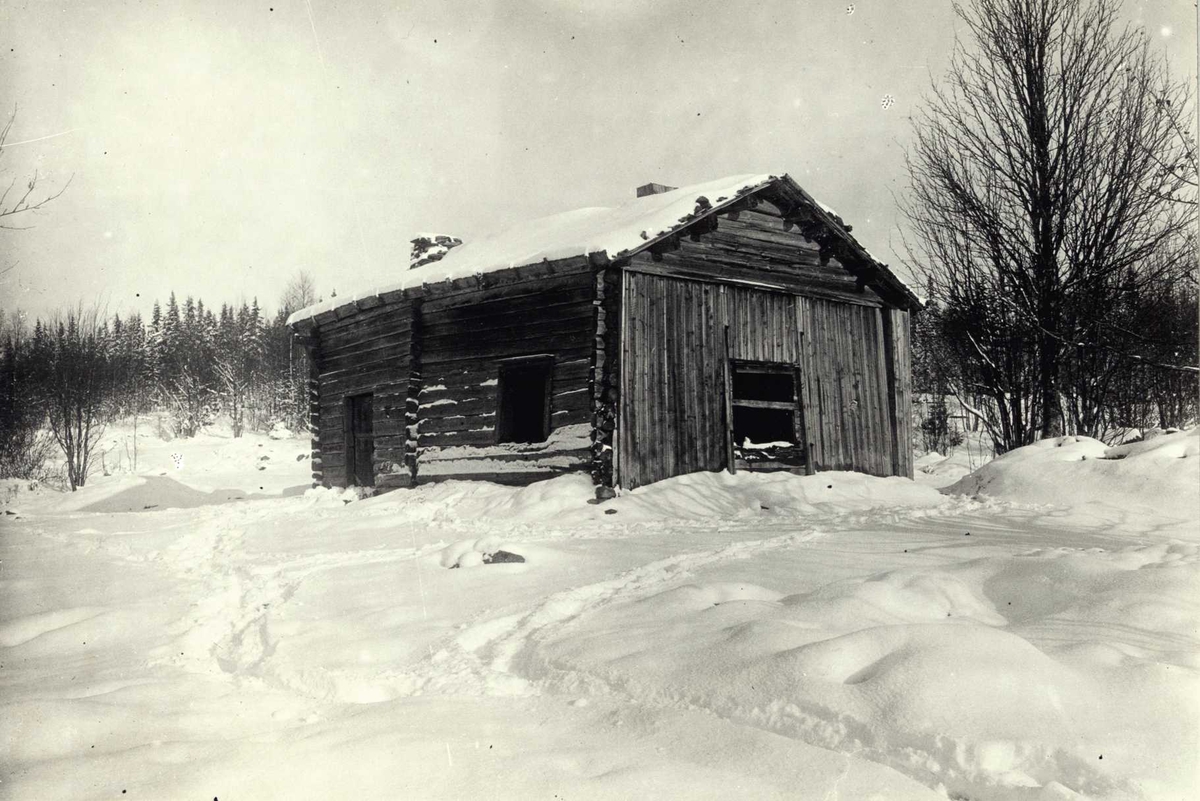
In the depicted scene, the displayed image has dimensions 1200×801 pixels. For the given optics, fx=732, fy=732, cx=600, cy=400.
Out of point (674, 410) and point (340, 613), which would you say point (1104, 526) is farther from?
point (340, 613)

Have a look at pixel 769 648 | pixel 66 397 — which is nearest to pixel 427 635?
pixel 769 648

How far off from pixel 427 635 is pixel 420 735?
1631mm

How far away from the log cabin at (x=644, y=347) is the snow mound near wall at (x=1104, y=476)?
282cm

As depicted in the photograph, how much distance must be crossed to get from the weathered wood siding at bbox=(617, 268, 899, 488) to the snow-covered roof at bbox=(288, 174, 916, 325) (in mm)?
549

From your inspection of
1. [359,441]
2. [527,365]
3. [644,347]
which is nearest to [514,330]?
[527,365]

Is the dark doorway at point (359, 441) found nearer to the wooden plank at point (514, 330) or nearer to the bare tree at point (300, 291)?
the wooden plank at point (514, 330)

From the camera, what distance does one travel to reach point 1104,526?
7238 millimetres

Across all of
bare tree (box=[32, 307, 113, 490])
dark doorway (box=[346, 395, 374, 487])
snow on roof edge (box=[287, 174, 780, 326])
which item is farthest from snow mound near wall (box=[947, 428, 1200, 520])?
bare tree (box=[32, 307, 113, 490])

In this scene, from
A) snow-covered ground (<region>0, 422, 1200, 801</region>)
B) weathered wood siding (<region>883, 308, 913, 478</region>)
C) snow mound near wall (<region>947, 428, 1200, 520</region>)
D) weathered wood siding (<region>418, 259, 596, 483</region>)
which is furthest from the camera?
weathered wood siding (<region>883, 308, 913, 478</region>)

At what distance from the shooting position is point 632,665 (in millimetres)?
3434

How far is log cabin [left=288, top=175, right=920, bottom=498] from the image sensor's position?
1063 centimetres

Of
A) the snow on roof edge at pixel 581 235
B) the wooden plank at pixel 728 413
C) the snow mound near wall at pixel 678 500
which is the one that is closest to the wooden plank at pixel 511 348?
the snow on roof edge at pixel 581 235

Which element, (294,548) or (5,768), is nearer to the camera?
(5,768)

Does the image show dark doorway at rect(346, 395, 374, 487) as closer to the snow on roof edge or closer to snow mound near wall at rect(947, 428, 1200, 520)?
the snow on roof edge
